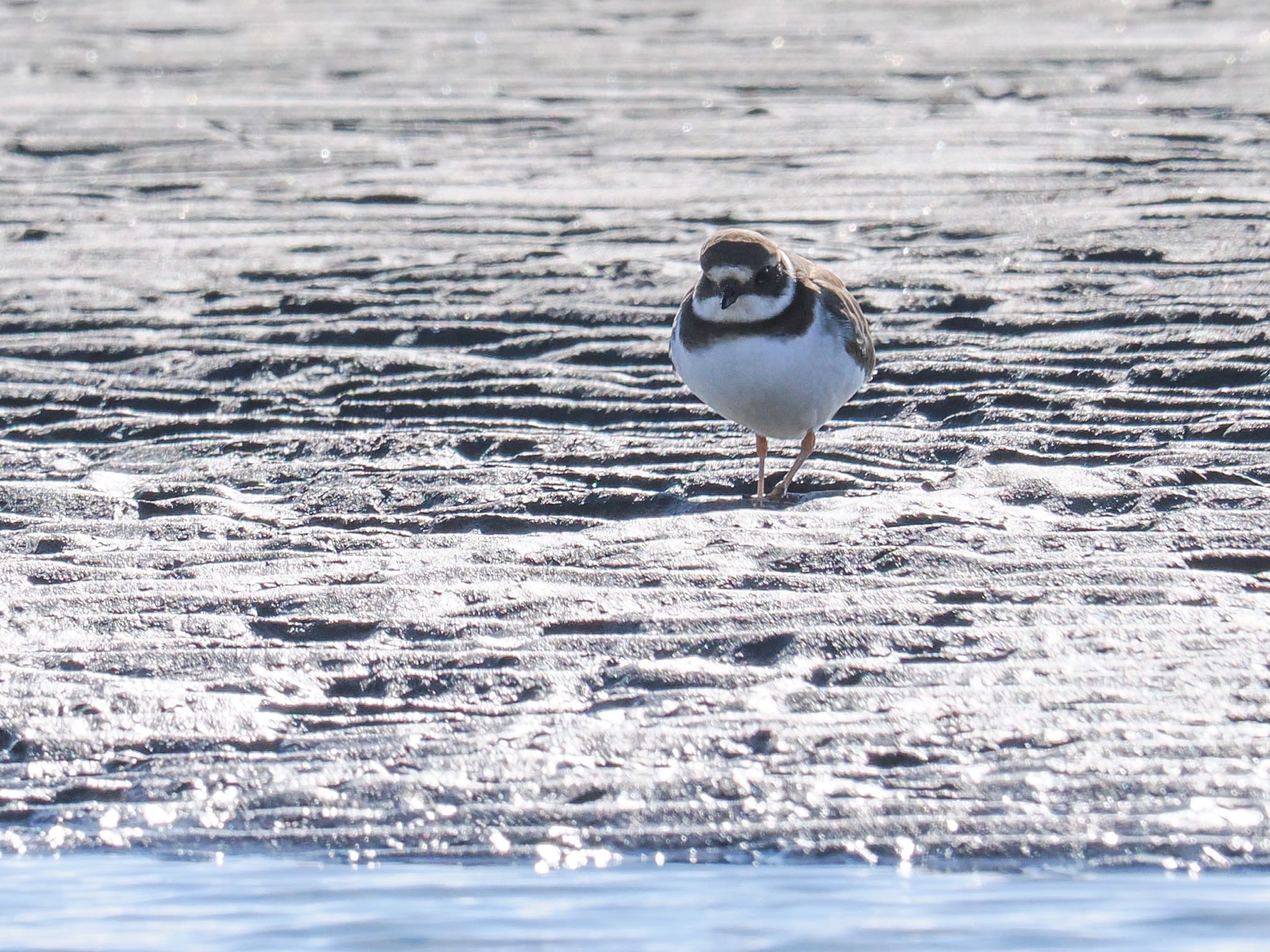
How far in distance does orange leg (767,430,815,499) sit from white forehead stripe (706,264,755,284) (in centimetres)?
54

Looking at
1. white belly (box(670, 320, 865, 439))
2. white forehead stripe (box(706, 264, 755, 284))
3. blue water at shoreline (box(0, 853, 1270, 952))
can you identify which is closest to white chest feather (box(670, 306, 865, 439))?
white belly (box(670, 320, 865, 439))

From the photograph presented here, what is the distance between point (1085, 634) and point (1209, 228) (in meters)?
4.03

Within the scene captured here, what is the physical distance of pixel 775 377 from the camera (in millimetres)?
5859

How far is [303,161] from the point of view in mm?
9969

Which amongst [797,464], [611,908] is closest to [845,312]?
[797,464]

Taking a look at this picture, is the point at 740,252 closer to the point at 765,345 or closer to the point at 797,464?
the point at 765,345

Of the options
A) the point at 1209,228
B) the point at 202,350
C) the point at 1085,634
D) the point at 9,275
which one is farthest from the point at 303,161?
the point at 1085,634

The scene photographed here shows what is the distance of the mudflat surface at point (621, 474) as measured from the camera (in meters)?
3.95

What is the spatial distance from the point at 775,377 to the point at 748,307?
0.26 metres

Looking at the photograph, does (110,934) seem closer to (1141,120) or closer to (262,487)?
(262,487)

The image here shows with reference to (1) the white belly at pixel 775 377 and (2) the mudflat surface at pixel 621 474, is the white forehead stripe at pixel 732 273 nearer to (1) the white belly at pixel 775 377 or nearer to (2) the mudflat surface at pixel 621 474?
(1) the white belly at pixel 775 377

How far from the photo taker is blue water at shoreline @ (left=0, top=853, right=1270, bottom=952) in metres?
3.48

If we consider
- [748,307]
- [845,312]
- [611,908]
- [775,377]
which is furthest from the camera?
[845,312]

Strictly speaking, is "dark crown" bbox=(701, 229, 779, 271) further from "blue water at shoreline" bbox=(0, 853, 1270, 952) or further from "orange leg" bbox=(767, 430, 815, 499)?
"blue water at shoreline" bbox=(0, 853, 1270, 952)
